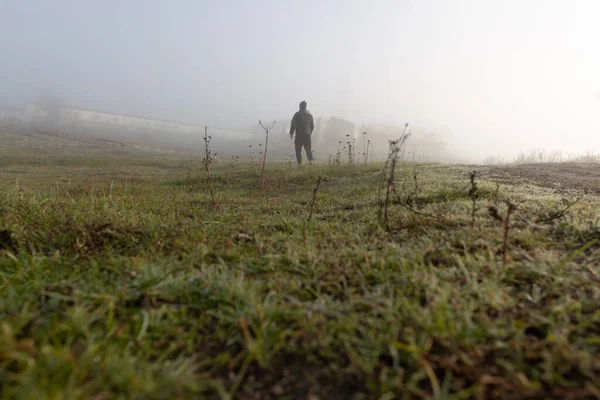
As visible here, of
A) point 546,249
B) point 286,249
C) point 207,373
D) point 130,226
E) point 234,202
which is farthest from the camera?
point 234,202

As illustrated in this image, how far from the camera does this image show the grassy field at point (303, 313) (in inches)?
46.0

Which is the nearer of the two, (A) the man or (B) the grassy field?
(B) the grassy field

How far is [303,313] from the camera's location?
1612 millimetres

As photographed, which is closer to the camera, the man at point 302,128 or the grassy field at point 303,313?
the grassy field at point 303,313

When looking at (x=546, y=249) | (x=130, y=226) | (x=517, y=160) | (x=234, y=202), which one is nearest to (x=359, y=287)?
(x=546, y=249)

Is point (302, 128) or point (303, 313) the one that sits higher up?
point (302, 128)

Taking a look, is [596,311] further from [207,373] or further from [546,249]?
[207,373]

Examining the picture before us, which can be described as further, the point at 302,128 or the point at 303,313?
the point at 302,128

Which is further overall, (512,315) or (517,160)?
(517,160)

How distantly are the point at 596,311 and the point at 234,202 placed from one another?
519 cm

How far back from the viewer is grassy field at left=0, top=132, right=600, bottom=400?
1169mm

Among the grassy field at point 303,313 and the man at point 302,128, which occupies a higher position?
the man at point 302,128

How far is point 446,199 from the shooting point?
4.56 meters

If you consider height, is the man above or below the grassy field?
above
